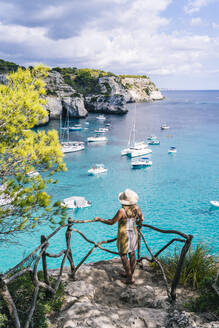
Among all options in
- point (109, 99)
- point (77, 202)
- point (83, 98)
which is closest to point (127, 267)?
point (77, 202)

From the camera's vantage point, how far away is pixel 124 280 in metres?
4.50

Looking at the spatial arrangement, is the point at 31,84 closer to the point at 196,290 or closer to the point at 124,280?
the point at 124,280

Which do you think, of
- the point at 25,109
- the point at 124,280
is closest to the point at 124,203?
the point at 124,280

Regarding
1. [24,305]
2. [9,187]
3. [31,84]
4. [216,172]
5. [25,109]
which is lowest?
[216,172]

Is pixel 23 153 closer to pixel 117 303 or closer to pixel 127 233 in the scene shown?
pixel 127 233

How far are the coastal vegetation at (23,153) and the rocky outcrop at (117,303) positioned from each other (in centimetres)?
130

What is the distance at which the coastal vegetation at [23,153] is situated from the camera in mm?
3844

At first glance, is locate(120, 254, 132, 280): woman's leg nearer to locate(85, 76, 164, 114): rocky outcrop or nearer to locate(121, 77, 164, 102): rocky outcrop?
locate(85, 76, 164, 114): rocky outcrop

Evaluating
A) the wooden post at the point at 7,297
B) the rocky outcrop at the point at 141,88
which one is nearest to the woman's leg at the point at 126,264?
the wooden post at the point at 7,297

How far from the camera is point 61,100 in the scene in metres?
77.2

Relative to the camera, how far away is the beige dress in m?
4.34

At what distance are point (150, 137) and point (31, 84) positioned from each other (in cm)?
5130

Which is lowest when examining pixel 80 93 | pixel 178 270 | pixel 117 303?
pixel 117 303

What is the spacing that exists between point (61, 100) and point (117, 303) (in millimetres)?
78432
